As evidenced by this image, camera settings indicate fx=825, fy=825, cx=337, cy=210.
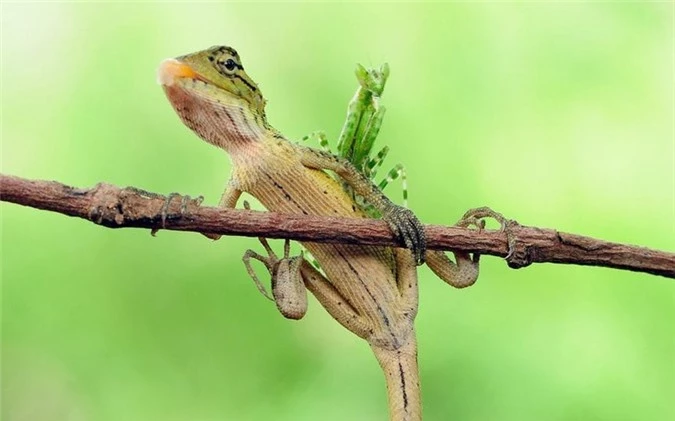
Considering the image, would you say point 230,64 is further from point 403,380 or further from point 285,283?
point 403,380

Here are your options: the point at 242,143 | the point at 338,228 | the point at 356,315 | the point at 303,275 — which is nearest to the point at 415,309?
the point at 356,315

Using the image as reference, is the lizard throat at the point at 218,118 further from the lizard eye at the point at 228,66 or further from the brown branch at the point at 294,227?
the brown branch at the point at 294,227

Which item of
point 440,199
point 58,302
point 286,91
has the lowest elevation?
point 58,302

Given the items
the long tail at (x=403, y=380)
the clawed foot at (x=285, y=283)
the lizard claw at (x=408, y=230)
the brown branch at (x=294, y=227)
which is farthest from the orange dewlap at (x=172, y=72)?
the long tail at (x=403, y=380)

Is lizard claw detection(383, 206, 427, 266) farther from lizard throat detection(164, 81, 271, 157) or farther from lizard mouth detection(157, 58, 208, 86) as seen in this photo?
lizard mouth detection(157, 58, 208, 86)

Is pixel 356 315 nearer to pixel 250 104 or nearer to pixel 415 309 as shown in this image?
pixel 415 309
